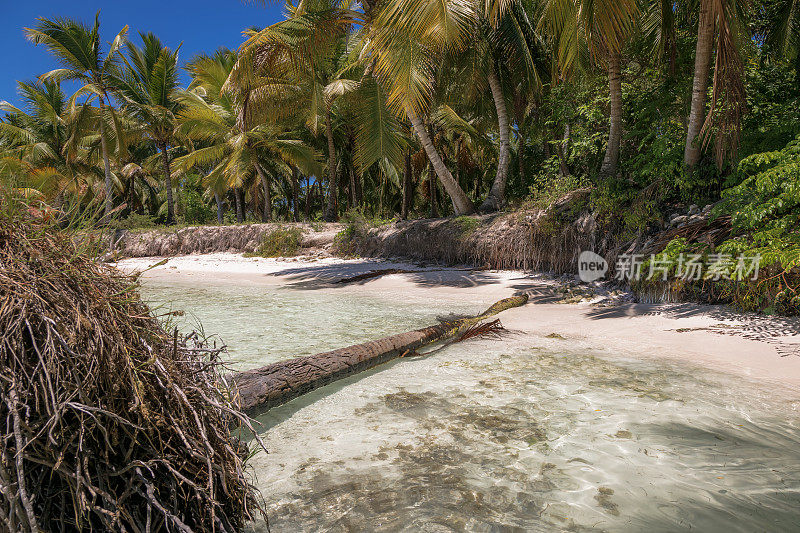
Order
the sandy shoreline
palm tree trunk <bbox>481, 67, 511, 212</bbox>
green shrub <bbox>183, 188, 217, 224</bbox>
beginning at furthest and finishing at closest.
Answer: green shrub <bbox>183, 188, 217, 224</bbox>, palm tree trunk <bbox>481, 67, 511, 212</bbox>, the sandy shoreline

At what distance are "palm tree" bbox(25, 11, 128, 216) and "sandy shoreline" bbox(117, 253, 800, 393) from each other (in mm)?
13913

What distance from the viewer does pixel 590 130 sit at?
1213cm

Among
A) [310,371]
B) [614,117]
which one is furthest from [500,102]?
[310,371]

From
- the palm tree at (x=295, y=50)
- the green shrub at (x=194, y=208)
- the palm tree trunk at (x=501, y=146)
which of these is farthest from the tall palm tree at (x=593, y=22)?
the green shrub at (x=194, y=208)

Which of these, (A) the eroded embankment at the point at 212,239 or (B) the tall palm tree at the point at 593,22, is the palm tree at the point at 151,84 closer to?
(A) the eroded embankment at the point at 212,239

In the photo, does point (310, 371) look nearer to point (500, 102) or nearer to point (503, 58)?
point (500, 102)

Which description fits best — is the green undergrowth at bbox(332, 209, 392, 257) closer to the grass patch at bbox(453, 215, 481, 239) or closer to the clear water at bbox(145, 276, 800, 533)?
the grass patch at bbox(453, 215, 481, 239)

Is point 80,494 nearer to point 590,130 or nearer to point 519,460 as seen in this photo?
point 519,460

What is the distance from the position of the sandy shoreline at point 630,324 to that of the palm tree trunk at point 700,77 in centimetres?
323

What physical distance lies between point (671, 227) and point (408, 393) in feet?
19.9

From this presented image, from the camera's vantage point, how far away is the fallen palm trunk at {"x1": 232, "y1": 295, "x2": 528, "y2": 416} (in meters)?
2.86

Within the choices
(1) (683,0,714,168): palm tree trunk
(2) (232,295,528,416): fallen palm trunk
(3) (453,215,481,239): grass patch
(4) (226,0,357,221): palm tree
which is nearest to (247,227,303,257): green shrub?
(4) (226,0,357,221): palm tree

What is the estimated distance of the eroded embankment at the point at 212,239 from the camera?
15664 millimetres

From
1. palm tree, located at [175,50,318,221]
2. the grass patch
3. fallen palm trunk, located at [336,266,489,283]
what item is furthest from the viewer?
palm tree, located at [175,50,318,221]
